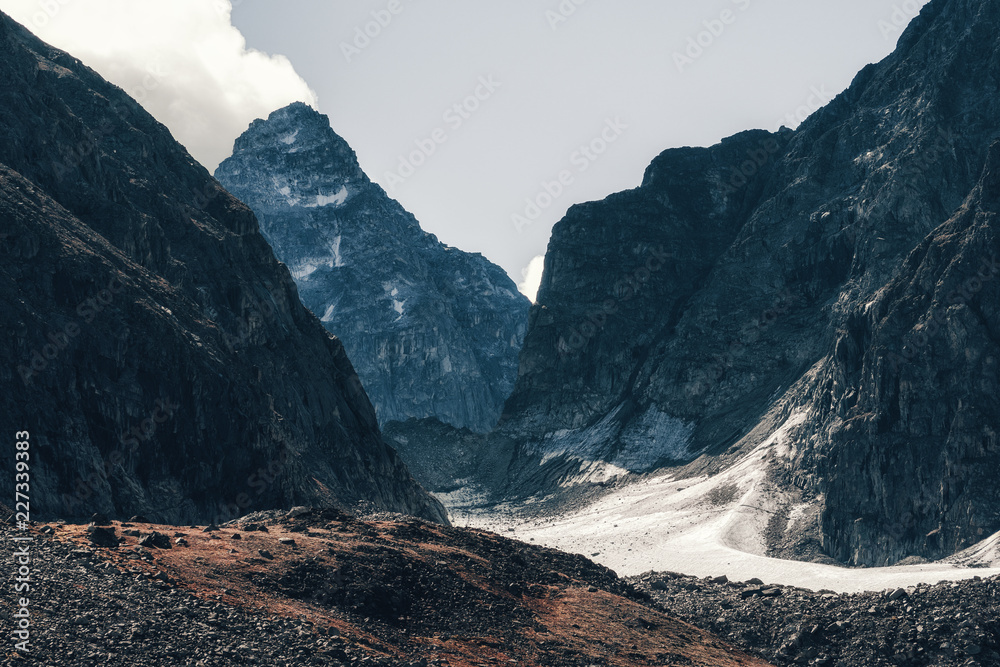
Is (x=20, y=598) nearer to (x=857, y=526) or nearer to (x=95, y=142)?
(x=95, y=142)

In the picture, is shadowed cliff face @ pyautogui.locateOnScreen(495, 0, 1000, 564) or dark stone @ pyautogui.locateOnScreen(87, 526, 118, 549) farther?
shadowed cliff face @ pyautogui.locateOnScreen(495, 0, 1000, 564)

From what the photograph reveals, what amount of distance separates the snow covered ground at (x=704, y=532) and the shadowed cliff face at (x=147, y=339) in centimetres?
3036

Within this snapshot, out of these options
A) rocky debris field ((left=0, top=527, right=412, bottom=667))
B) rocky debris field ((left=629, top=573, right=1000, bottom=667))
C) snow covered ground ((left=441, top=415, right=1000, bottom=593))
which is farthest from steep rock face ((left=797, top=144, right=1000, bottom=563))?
rocky debris field ((left=0, top=527, right=412, bottom=667))

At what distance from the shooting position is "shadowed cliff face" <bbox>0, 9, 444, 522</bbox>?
239 ft

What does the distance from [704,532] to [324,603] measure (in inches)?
4124

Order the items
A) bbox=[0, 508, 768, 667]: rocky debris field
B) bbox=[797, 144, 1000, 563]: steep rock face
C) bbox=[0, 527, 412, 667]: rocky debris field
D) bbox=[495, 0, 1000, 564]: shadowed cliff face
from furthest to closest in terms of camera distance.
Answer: bbox=[495, 0, 1000, 564]: shadowed cliff face
bbox=[797, 144, 1000, 563]: steep rock face
bbox=[0, 508, 768, 667]: rocky debris field
bbox=[0, 527, 412, 667]: rocky debris field

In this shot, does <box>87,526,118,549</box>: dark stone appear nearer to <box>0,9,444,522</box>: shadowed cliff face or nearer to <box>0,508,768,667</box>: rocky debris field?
<box>0,508,768,667</box>: rocky debris field

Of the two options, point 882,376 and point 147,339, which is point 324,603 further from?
point 882,376

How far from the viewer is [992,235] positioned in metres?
137

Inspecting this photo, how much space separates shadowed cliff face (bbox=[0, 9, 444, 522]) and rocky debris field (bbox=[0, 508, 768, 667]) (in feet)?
83.1

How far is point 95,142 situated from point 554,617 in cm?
7825

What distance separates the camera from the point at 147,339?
3260 inches

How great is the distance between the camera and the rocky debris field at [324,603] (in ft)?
107

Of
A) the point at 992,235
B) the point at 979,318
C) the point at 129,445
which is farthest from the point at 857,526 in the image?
the point at 129,445
